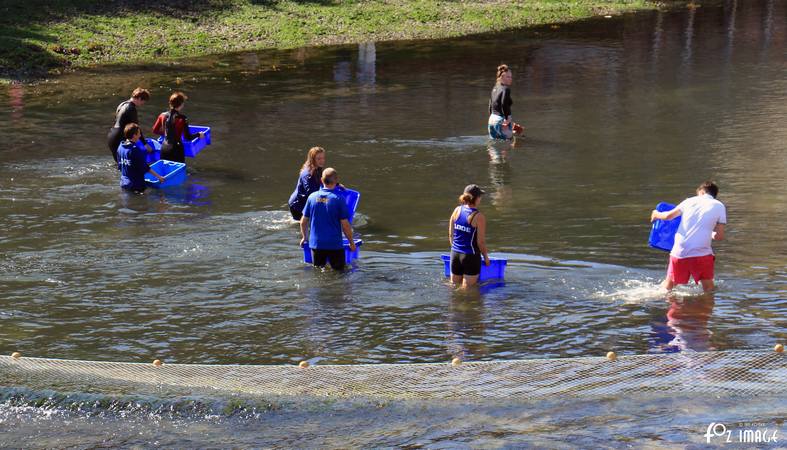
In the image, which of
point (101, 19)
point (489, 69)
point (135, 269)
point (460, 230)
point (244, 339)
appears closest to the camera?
point (244, 339)

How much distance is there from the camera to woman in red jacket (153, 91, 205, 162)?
19641mm

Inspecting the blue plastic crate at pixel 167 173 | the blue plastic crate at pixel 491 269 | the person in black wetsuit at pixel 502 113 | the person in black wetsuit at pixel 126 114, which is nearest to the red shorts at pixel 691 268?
the blue plastic crate at pixel 491 269

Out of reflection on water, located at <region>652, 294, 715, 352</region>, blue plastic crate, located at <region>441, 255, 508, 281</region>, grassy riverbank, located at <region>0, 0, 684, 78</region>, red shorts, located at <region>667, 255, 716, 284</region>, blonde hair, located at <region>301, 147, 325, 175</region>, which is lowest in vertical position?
reflection on water, located at <region>652, 294, 715, 352</region>

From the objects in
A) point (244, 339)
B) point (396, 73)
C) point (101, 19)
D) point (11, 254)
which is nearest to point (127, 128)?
point (11, 254)

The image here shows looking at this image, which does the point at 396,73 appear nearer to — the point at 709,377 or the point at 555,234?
the point at 555,234

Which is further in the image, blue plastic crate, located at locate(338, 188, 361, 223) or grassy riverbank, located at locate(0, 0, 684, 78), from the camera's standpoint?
grassy riverbank, located at locate(0, 0, 684, 78)

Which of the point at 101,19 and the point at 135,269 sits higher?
the point at 101,19

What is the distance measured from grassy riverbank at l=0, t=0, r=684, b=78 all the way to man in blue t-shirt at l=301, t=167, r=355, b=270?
2053cm

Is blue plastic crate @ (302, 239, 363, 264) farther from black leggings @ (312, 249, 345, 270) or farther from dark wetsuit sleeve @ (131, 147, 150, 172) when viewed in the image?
dark wetsuit sleeve @ (131, 147, 150, 172)

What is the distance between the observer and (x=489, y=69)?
1292 inches

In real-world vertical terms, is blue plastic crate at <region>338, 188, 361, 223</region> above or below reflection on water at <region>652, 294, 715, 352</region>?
above

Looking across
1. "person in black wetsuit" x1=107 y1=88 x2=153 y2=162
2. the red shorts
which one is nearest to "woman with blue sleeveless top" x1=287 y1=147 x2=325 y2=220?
"person in black wetsuit" x1=107 y1=88 x2=153 y2=162

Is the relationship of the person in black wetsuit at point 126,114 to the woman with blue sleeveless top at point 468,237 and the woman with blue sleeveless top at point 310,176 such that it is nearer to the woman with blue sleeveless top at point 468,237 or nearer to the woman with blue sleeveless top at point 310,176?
the woman with blue sleeveless top at point 310,176

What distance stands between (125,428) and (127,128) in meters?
9.26
